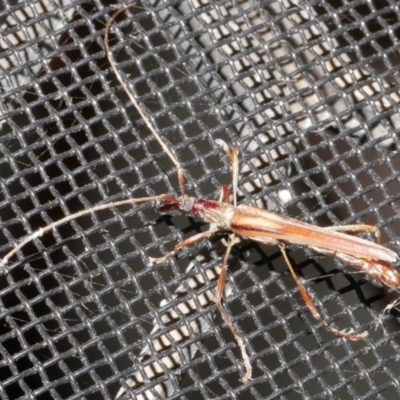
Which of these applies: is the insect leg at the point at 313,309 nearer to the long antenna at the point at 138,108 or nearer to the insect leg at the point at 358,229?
the insect leg at the point at 358,229

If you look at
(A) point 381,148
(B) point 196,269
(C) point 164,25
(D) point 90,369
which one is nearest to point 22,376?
(D) point 90,369

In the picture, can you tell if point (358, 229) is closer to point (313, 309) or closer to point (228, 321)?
point (313, 309)

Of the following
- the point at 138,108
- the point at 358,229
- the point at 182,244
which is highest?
the point at 138,108

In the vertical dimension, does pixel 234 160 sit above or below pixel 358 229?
above

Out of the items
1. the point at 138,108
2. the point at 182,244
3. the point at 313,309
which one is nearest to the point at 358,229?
the point at 313,309

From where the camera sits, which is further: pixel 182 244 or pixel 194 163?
pixel 194 163

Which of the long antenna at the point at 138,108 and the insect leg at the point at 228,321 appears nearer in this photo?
the insect leg at the point at 228,321

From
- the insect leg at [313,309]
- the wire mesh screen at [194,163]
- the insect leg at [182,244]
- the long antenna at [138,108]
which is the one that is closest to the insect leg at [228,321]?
the wire mesh screen at [194,163]

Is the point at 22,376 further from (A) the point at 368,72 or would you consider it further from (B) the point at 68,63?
(A) the point at 368,72
